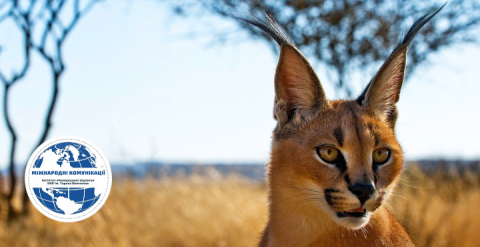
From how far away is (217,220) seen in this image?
21.1 ft

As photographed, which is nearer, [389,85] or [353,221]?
[353,221]

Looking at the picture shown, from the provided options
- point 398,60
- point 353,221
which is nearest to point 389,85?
point 398,60

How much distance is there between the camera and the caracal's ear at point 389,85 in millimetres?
2814

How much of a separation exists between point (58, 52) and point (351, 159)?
5.49 metres

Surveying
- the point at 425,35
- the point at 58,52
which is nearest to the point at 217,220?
the point at 58,52

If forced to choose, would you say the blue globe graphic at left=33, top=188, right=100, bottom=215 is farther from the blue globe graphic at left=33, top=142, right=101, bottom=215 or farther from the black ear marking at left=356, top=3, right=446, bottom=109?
the black ear marking at left=356, top=3, right=446, bottom=109

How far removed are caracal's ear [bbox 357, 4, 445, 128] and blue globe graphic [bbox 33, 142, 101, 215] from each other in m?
3.30

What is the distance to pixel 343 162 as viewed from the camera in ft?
8.27

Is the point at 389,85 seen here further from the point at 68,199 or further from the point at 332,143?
the point at 68,199

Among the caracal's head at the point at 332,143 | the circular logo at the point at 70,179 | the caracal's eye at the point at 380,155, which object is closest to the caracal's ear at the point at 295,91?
the caracal's head at the point at 332,143

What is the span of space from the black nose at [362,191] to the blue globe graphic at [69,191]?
354 cm

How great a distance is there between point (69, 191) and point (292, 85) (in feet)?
10.8

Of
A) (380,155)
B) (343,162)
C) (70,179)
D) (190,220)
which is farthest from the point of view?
(190,220)

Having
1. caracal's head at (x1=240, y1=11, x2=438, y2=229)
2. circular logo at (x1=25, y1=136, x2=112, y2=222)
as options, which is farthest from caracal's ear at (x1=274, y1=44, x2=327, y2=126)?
circular logo at (x1=25, y1=136, x2=112, y2=222)
